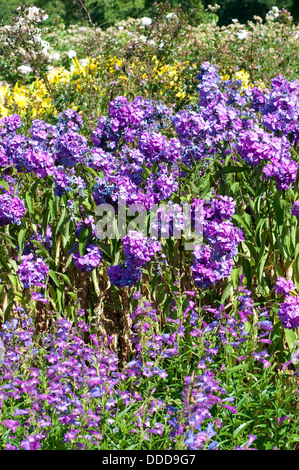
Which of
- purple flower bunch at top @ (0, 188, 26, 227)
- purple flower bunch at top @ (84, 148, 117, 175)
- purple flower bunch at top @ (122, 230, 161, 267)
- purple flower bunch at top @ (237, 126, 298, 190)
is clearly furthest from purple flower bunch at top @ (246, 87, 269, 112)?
purple flower bunch at top @ (0, 188, 26, 227)

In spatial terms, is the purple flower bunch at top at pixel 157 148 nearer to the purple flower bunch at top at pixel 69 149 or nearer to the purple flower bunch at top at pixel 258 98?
the purple flower bunch at top at pixel 69 149

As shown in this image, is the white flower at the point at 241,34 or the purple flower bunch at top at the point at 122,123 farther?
the white flower at the point at 241,34

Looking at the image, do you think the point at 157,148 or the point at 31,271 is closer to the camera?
the point at 31,271

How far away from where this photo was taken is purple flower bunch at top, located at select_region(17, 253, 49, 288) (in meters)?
3.25

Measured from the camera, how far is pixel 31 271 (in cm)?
327

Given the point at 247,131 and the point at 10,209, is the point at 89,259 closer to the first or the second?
the point at 10,209

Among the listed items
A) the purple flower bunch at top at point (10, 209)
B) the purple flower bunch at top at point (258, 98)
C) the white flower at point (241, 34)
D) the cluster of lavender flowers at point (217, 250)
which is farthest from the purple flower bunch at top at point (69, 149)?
the white flower at point (241, 34)

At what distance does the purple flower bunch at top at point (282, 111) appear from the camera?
362cm

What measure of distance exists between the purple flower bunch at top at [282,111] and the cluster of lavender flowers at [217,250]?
0.78 meters

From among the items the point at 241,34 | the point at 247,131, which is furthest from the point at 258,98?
the point at 241,34

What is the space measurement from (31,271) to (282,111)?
1.79 m

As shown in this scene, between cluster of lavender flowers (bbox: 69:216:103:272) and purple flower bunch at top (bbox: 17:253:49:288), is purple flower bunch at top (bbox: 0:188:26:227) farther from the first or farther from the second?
cluster of lavender flowers (bbox: 69:216:103:272)

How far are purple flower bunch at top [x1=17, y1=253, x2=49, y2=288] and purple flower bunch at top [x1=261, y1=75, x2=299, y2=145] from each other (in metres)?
1.58

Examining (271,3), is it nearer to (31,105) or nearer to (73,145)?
(31,105)
